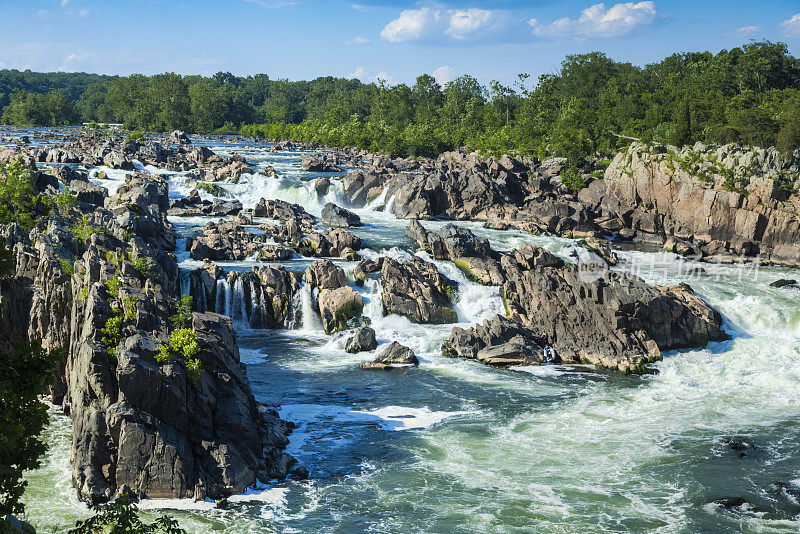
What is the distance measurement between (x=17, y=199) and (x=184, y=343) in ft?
77.1

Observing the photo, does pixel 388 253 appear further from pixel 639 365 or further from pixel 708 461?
pixel 708 461

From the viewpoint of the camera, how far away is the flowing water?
881 inches

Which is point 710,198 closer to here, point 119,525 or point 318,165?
point 318,165

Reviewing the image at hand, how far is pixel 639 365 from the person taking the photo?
36.2 metres

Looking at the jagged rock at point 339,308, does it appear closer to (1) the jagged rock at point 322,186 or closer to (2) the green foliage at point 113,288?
(2) the green foliage at point 113,288

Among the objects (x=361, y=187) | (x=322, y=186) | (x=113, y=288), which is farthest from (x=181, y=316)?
(x=361, y=187)

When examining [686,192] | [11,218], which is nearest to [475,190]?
[686,192]

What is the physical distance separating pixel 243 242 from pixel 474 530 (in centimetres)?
3458

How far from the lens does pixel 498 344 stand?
3781 centimetres

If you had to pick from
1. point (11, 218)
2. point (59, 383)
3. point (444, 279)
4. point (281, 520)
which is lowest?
point (281, 520)

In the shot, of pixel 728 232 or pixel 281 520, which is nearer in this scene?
pixel 281 520

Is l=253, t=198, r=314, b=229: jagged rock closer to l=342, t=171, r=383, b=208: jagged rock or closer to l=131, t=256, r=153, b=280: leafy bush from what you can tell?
l=342, t=171, r=383, b=208: jagged rock

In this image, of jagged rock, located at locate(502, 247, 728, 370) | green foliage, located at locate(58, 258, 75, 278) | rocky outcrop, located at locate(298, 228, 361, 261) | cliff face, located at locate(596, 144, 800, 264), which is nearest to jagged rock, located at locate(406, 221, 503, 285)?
jagged rock, located at locate(502, 247, 728, 370)

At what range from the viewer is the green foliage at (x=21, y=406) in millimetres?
13477
